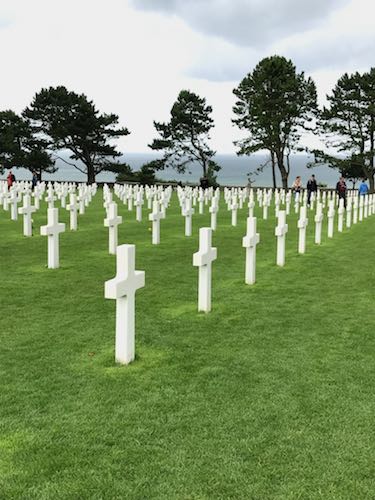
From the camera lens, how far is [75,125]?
4588cm

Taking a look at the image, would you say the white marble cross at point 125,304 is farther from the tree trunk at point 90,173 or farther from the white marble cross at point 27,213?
the tree trunk at point 90,173

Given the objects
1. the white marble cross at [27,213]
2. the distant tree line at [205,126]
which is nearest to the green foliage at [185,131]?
the distant tree line at [205,126]

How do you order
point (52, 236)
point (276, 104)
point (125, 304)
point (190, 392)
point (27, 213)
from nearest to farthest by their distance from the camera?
point (190, 392)
point (125, 304)
point (52, 236)
point (27, 213)
point (276, 104)

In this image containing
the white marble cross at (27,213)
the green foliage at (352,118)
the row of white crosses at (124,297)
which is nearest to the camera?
the row of white crosses at (124,297)

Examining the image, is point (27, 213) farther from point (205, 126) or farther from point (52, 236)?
point (205, 126)

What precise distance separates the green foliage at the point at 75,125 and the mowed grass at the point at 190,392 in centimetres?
3877

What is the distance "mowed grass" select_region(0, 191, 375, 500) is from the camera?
323cm

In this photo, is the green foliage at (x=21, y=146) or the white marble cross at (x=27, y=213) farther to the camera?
the green foliage at (x=21, y=146)

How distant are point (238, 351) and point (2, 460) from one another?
2588 millimetres

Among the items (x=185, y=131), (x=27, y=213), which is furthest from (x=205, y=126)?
(x=27, y=213)

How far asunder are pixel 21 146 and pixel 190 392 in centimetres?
4745

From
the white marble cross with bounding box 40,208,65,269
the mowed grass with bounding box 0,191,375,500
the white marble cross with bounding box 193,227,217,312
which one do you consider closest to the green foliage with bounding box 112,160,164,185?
the white marble cross with bounding box 40,208,65,269

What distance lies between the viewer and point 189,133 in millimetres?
49312

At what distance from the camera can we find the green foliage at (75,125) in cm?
4594
